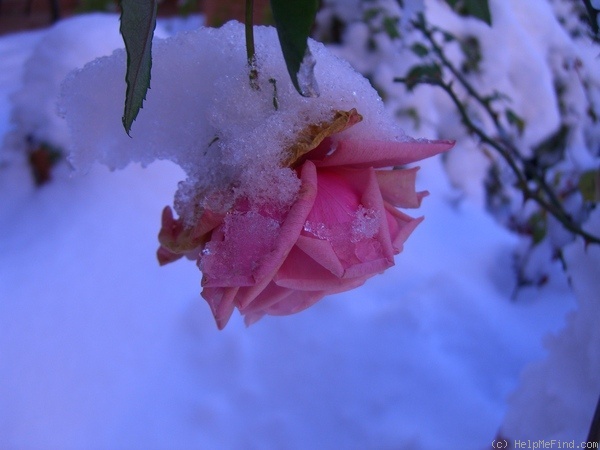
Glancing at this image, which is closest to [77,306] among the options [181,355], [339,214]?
[181,355]

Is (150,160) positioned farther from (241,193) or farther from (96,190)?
(96,190)

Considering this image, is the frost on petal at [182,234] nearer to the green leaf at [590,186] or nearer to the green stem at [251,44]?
the green stem at [251,44]

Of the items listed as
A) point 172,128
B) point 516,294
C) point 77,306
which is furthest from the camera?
point 516,294

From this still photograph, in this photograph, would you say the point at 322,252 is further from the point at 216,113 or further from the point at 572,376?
the point at 572,376

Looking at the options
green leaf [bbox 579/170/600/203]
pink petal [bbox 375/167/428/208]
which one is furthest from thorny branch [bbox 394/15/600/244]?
pink petal [bbox 375/167/428/208]

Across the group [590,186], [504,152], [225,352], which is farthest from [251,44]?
[225,352]

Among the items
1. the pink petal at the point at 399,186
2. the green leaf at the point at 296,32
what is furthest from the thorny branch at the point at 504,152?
the green leaf at the point at 296,32
